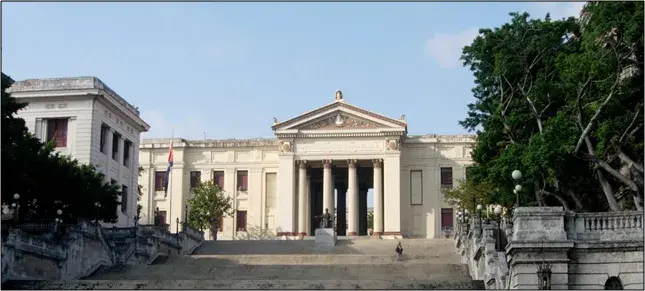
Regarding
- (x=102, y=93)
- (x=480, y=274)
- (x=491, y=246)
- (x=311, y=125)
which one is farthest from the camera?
(x=311, y=125)

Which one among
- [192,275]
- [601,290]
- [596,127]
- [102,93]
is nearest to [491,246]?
[596,127]

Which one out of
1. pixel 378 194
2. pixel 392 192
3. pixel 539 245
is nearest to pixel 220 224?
pixel 378 194

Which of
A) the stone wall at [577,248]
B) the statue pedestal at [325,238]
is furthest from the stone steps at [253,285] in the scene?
the statue pedestal at [325,238]

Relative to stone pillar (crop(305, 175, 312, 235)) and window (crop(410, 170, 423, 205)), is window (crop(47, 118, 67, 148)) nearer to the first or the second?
stone pillar (crop(305, 175, 312, 235))

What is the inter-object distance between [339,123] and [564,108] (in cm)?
4232

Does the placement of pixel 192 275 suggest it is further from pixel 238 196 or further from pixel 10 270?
pixel 238 196

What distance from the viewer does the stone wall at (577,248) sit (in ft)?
85.7

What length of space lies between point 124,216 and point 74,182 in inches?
636

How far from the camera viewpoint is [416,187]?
8025 centimetres

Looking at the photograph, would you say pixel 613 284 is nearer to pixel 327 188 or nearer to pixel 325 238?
pixel 325 238

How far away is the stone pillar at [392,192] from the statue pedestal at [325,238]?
13739 millimetres

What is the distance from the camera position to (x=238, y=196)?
82375mm

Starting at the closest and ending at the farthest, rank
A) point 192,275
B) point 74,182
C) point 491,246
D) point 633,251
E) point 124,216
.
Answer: point 633,251, point 491,246, point 192,275, point 74,182, point 124,216

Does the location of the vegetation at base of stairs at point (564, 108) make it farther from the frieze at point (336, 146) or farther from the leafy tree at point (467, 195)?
the frieze at point (336, 146)
